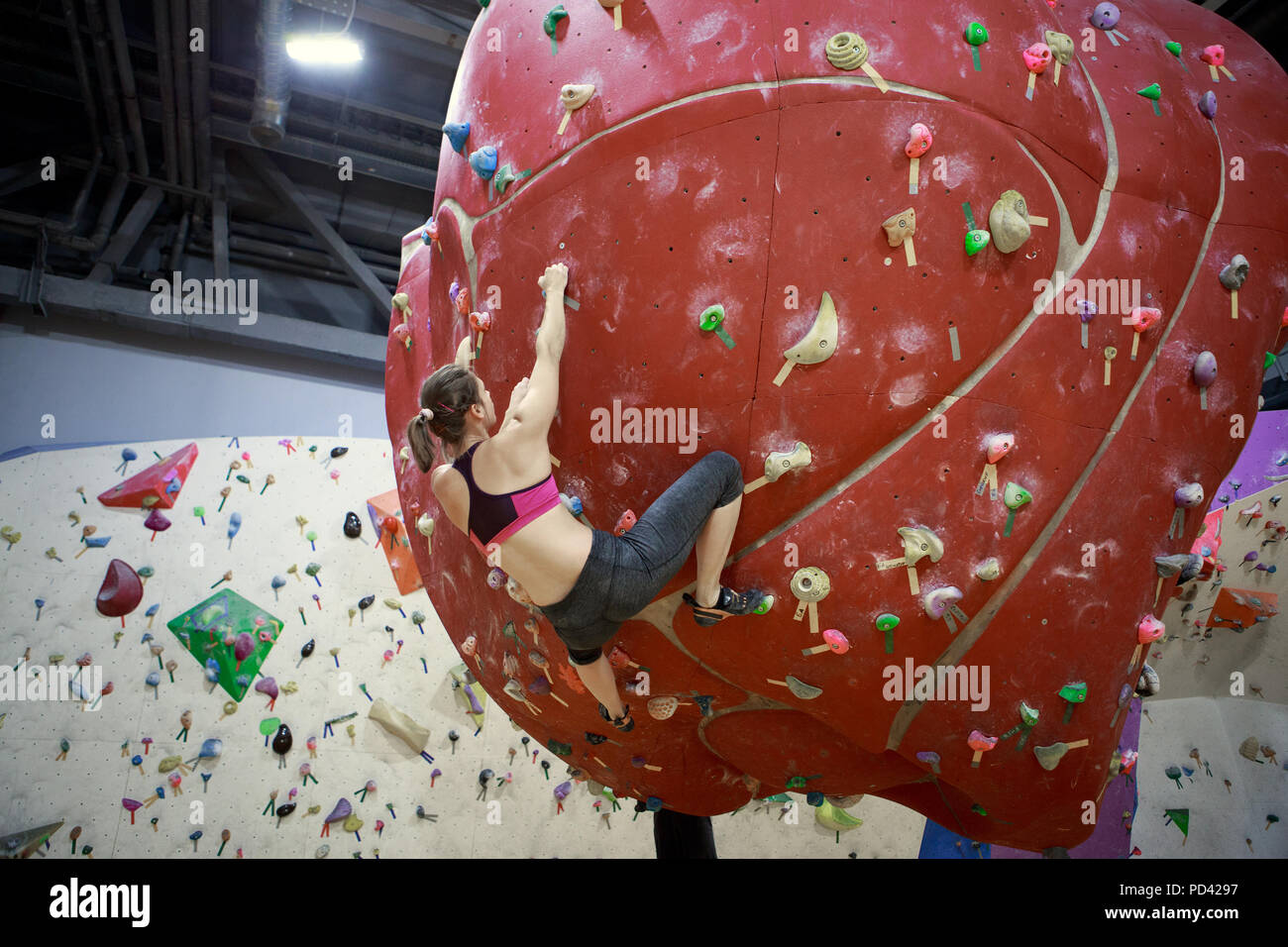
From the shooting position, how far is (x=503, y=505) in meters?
2.72

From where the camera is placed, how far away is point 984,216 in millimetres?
2625

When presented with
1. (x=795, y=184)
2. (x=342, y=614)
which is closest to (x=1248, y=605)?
(x=795, y=184)

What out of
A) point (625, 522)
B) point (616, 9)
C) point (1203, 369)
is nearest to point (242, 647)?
point (625, 522)

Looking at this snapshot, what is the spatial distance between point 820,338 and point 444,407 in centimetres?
116

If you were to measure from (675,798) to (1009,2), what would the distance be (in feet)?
10.6

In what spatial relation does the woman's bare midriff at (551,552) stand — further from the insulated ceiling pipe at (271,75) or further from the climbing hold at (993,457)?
the insulated ceiling pipe at (271,75)

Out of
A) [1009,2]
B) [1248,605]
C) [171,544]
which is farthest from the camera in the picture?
[171,544]

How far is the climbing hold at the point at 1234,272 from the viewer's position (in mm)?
2965

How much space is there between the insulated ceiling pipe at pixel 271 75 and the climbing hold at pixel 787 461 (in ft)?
16.9

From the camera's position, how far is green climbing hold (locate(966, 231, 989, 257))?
8.44 feet

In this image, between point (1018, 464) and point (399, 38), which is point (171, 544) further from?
point (1018, 464)

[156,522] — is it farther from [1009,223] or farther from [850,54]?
[1009,223]

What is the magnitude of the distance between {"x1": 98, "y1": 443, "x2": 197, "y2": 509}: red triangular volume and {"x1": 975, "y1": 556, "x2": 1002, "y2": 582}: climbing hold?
5.71 m

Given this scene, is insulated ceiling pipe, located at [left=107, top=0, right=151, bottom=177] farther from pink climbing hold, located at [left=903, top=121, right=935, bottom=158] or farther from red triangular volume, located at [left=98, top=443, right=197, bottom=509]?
pink climbing hold, located at [left=903, top=121, right=935, bottom=158]
